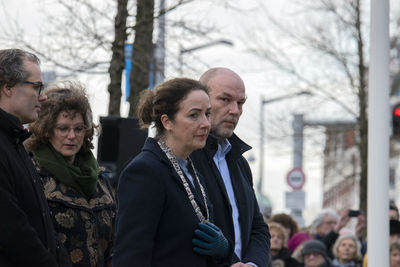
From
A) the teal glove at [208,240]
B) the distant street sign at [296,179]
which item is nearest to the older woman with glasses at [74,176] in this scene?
the teal glove at [208,240]

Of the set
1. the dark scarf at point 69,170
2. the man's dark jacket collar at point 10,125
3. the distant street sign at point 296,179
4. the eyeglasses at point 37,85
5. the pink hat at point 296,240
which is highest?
the distant street sign at point 296,179

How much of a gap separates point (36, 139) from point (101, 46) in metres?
7.23

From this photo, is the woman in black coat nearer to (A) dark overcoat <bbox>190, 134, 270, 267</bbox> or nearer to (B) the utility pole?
(A) dark overcoat <bbox>190, 134, 270, 267</bbox>

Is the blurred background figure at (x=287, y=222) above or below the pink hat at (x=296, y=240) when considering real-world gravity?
above

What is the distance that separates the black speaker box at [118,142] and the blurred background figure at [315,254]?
11.5 feet

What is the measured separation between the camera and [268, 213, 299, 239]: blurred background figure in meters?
14.1

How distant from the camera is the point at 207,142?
17.4 feet

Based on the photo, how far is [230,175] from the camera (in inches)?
212

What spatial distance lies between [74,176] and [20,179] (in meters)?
1.22

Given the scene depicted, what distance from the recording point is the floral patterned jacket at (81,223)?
5586mm

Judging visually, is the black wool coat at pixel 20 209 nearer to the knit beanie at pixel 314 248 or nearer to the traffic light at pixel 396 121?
the knit beanie at pixel 314 248

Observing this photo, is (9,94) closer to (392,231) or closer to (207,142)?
(207,142)

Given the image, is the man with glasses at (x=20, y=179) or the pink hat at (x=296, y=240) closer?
the man with glasses at (x=20, y=179)

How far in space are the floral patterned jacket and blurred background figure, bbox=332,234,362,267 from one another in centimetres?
670
